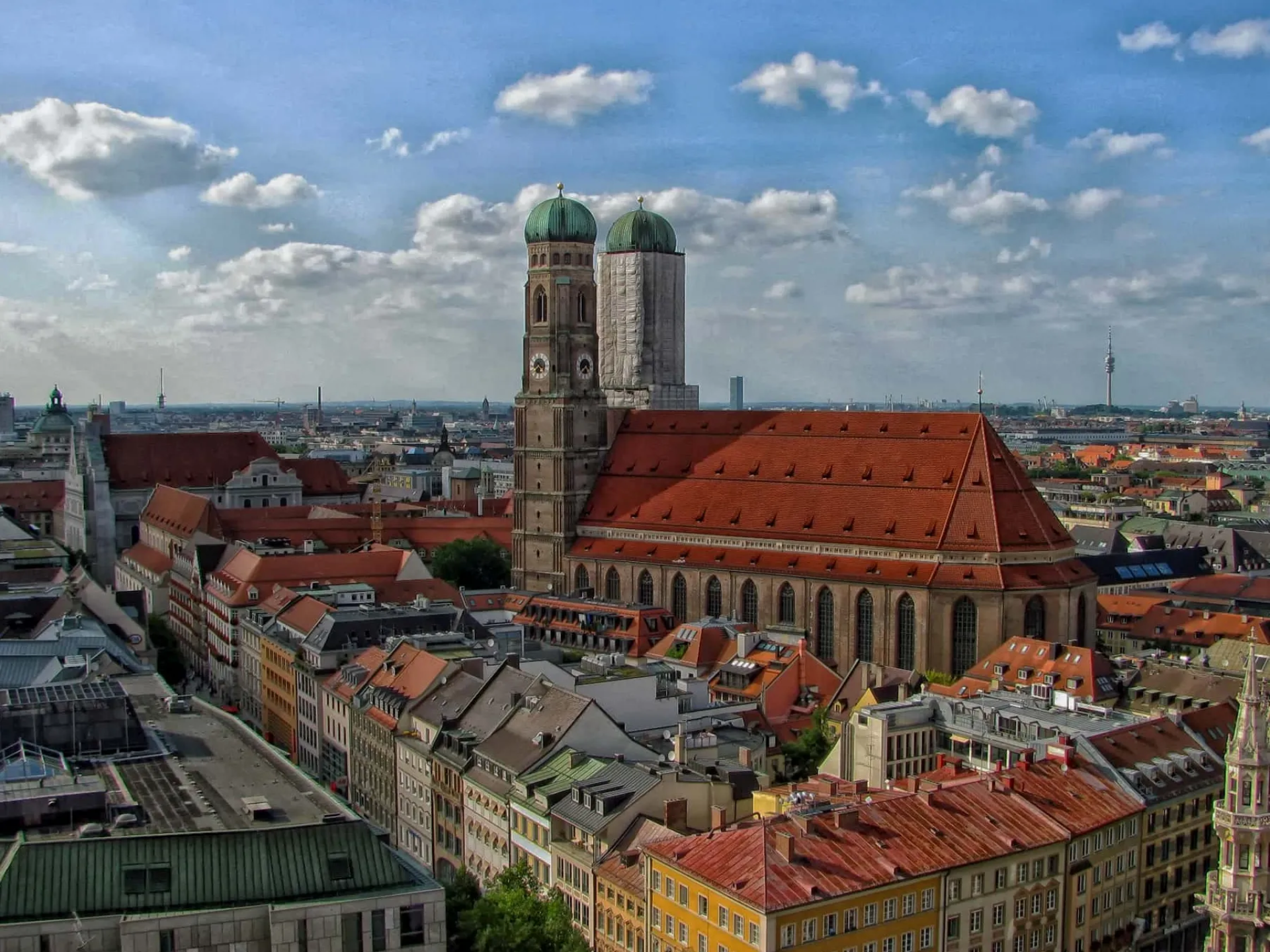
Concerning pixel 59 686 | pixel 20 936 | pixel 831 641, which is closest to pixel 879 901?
pixel 20 936

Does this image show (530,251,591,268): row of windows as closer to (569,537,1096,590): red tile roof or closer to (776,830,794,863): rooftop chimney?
(569,537,1096,590): red tile roof

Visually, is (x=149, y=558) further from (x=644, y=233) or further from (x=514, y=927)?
(x=514, y=927)

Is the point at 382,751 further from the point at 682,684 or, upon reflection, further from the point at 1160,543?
the point at 1160,543

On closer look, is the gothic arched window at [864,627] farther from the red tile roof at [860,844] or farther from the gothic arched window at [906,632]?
the red tile roof at [860,844]

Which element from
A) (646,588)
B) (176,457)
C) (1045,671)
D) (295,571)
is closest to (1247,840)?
(1045,671)

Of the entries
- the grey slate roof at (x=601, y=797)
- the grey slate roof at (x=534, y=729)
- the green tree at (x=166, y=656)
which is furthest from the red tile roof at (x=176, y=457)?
the grey slate roof at (x=601, y=797)

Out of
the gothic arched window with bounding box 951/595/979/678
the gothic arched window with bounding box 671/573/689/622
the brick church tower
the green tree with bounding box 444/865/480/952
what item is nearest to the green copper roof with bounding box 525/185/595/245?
the brick church tower
